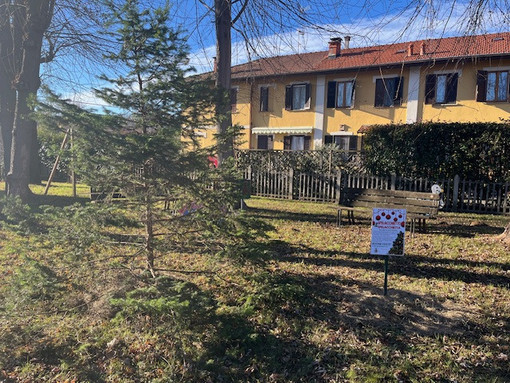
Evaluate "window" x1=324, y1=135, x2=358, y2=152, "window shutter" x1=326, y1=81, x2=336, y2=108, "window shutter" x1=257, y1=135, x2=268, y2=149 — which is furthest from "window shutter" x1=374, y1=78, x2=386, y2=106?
"window shutter" x1=257, y1=135, x2=268, y2=149

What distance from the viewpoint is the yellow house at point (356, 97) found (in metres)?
18.3

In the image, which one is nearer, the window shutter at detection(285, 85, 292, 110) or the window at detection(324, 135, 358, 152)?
the window at detection(324, 135, 358, 152)

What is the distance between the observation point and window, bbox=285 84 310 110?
23.2 m

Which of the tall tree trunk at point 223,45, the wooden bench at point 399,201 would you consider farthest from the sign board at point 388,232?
the wooden bench at point 399,201

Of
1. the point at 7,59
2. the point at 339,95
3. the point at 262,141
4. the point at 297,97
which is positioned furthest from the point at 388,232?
the point at 262,141

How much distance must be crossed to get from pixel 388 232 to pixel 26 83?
29.8ft

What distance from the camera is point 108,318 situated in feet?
13.3

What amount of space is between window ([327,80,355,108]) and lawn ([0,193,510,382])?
18121mm

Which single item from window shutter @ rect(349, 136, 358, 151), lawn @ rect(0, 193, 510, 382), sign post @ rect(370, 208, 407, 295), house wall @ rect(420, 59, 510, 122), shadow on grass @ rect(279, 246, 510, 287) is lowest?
lawn @ rect(0, 193, 510, 382)

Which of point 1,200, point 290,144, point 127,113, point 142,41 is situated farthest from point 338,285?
point 290,144

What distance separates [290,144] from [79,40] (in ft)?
53.6

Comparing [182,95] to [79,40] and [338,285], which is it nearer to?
[338,285]

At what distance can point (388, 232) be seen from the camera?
429 centimetres

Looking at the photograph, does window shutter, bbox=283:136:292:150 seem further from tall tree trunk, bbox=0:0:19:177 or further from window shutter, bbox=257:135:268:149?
tall tree trunk, bbox=0:0:19:177
